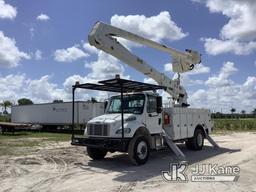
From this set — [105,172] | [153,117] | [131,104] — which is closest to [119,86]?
[131,104]

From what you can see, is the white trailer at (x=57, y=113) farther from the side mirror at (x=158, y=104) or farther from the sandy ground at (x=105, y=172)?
the side mirror at (x=158, y=104)

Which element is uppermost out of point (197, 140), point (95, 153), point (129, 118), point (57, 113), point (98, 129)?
point (57, 113)

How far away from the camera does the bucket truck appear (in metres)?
11.7

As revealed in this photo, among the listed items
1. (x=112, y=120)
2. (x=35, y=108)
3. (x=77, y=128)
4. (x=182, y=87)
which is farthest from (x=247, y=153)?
(x=35, y=108)

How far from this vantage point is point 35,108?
37.7 meters

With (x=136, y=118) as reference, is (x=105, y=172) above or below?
below

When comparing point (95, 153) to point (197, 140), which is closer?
point (95, 153)

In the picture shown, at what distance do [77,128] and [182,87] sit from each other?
678 inches

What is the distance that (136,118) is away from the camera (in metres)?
12.4

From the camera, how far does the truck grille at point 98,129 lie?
11.9 metres

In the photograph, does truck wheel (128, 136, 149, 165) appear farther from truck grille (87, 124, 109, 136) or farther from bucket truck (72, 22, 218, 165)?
truck grille (87, 124, 109, 136)

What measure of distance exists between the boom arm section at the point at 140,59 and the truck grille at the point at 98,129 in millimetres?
3031

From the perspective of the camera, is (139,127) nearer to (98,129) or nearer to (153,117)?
(153,117)

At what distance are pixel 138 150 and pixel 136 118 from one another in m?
1.17
